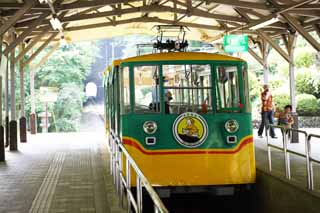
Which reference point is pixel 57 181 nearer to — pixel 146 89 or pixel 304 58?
pixel 146 89

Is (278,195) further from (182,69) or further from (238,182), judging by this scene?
(182,69)

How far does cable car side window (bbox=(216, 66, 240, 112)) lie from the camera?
25.0 ft

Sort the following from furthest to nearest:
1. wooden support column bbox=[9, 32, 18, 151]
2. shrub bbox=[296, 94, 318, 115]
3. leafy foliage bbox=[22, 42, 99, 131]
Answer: leafy foliage bbox=[22, 42, 99, 131] < shrub bbox=[296, 94, 318, 115] < wooden support column bbox=[9, 32, 18, 151]

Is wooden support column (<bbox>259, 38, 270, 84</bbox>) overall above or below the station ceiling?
below

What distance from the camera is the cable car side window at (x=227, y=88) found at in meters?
7.61

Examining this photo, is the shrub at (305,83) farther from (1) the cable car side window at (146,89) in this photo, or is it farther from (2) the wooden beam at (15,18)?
(1) the cable car side window at (146,89)

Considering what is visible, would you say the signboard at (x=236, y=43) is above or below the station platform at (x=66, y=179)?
above

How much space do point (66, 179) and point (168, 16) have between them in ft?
37.7

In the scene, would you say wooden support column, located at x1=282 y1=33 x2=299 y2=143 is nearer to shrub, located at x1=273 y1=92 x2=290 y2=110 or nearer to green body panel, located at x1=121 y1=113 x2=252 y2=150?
green body panel, located at x1=121 y1=113 x2=252 y2=150

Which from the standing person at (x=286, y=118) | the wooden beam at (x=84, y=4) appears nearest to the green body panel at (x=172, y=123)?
the standing person at (x=286, y=118)

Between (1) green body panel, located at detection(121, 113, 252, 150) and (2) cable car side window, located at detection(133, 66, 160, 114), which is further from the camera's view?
(2) cable car side window, located at detection(133, 66, 160, 114)

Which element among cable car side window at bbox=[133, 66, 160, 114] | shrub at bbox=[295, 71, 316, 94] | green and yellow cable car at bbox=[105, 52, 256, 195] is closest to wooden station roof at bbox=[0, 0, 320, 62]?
cable car side window at bbox=[133, 66, 160, 114]

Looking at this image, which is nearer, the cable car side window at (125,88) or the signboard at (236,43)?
the cable car side window at (125,88)

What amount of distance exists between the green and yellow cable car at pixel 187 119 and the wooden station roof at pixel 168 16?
4454 mm
